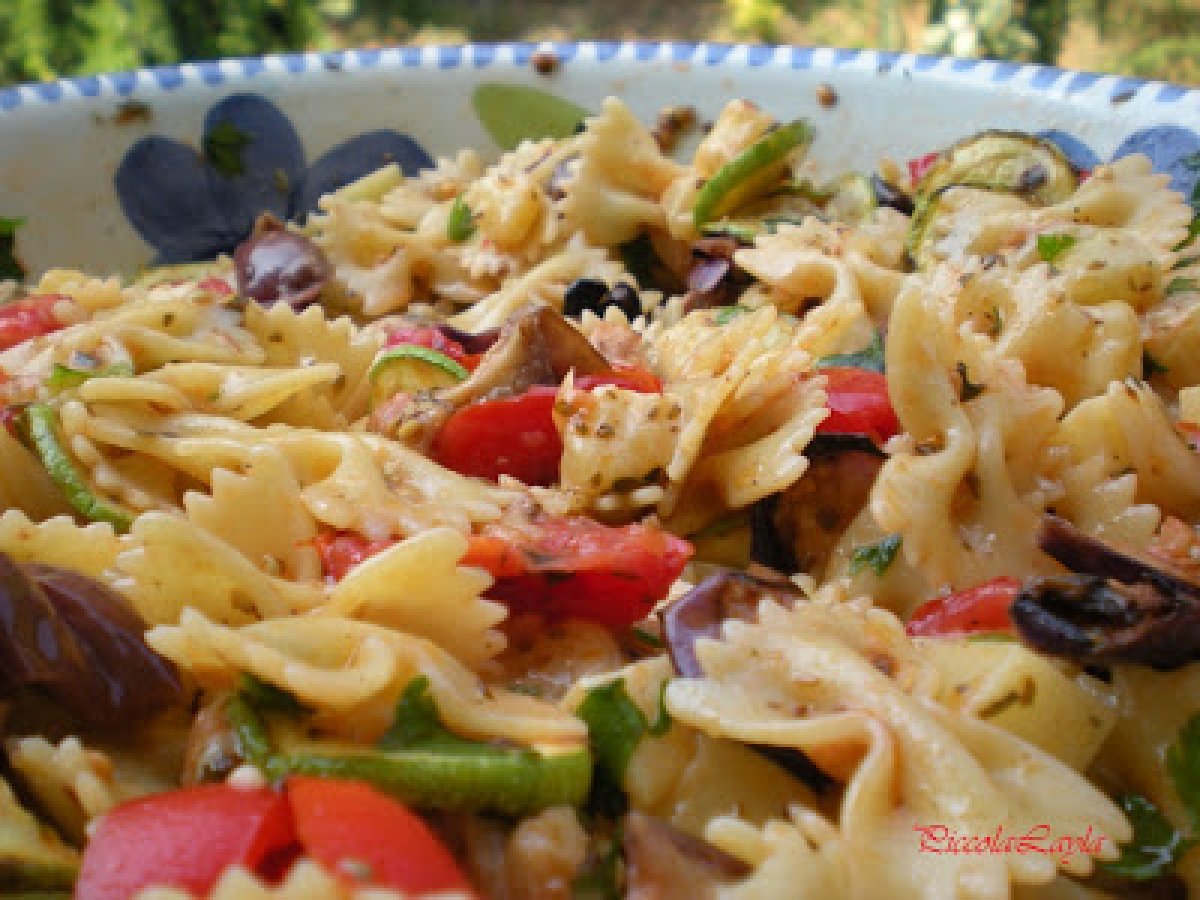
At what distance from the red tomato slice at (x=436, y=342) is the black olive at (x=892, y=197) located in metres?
1.27

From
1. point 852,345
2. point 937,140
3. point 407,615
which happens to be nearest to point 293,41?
point 937,140

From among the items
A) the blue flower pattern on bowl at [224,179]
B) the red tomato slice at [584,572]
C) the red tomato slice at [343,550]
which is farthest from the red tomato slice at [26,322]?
the red tomato slice at [584,572]

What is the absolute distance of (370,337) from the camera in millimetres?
3123

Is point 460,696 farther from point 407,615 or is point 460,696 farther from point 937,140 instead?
point 937,140

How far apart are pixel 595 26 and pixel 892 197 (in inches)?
458

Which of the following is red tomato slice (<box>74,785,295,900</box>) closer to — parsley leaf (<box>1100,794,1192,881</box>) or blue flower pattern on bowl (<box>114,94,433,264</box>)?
parsley leaf (<box>1100,794,1192,881</box>)

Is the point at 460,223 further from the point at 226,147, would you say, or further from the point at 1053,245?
the point at 1053,245

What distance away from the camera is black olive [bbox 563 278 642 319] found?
341 centimetres

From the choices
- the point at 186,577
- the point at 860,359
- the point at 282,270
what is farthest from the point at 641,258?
the point at 186,577

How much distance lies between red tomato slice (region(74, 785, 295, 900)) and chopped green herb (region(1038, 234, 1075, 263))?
6.82ft

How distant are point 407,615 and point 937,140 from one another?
2666 mm

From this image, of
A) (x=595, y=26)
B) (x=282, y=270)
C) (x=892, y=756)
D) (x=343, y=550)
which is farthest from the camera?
(x=595, y=26)

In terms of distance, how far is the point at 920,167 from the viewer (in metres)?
3.88

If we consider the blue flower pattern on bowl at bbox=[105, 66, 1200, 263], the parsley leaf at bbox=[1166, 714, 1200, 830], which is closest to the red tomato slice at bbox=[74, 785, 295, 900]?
the parsley leaf at bbox=[1166, 714, 1200, 830]
